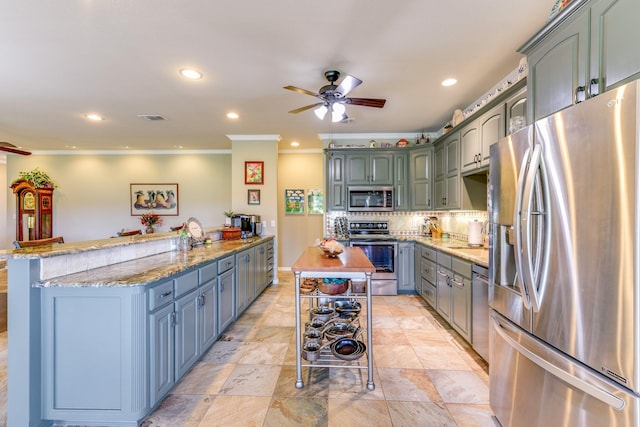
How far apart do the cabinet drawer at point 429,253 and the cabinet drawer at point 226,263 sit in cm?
235

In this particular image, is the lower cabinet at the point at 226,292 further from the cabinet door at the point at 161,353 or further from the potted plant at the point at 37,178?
the potted plant at the point at 37,178

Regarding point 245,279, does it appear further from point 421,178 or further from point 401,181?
point 421,178

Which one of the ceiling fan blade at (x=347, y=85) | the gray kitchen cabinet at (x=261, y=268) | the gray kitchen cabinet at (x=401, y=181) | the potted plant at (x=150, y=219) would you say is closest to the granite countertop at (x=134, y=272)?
the gray kitchen cabinet at (x=261, y=268)

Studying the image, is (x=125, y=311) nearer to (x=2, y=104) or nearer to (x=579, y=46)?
(x=579, y=46)

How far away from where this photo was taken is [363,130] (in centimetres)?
468

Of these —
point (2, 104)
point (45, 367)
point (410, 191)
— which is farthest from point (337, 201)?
point (2, 104)

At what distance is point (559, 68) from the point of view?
1519 mm

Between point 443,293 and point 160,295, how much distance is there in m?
2.78

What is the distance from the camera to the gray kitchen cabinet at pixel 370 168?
4.65 m

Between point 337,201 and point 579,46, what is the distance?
11.5ft

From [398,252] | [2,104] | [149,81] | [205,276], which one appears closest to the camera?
[205,276]

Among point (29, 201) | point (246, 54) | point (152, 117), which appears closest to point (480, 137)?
point (246, 54)

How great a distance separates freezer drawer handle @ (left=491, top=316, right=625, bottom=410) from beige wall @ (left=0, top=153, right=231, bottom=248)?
589cm

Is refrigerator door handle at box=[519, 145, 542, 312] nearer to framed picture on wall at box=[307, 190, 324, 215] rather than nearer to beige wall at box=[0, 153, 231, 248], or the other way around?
framed picture on wall at box=[307, 190, 324, 215]
